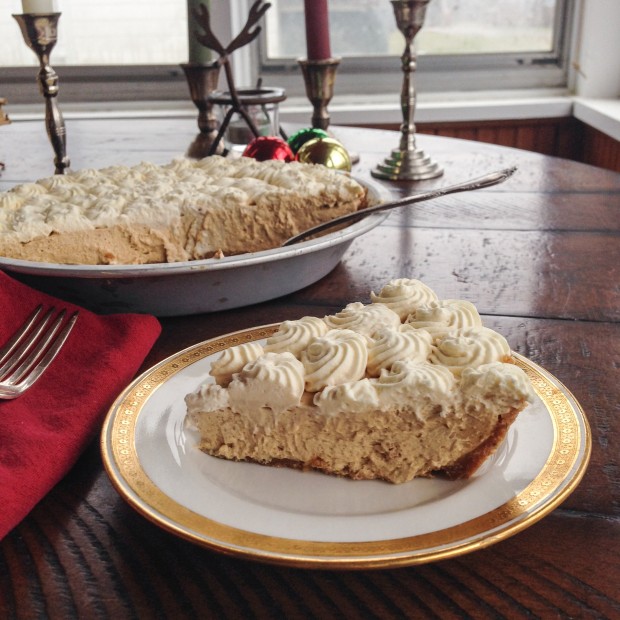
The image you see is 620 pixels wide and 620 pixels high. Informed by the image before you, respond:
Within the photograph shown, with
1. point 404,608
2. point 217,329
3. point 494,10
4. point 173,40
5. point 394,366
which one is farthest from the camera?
point 173,40

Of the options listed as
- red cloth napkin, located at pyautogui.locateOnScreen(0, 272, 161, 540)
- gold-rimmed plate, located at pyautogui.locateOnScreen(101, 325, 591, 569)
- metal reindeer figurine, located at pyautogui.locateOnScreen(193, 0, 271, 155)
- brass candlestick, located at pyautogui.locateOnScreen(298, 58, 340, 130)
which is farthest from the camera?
brass candlestick, located at pyautogui.locateOnScreen(298, 58, 340, 130)

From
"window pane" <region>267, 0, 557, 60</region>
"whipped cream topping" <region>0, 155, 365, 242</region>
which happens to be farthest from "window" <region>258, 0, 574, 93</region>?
"whipped cream topping" <region>0, 155, 365, 242</region>

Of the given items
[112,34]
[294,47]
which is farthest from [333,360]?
[112,34]

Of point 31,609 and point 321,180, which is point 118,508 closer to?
point 31,609

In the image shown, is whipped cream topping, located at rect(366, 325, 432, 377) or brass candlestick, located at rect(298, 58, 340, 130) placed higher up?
brass candlestick, located at rect(298, 58, 340, 130)

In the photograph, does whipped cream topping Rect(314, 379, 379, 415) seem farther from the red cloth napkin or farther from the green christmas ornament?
the green christmas ornament

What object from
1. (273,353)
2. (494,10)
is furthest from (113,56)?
(273,353)

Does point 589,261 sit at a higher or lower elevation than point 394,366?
lower
